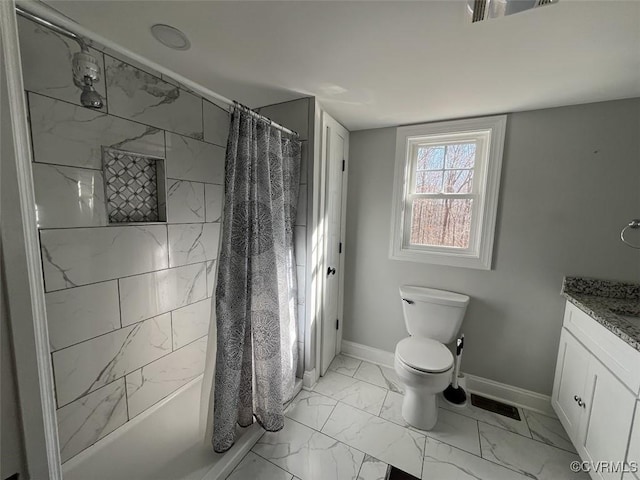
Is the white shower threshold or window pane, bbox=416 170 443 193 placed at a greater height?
window pane, bbox=416 170 443 193

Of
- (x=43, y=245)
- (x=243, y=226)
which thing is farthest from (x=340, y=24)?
(x=43, y=245)

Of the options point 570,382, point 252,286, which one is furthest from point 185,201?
point 570,382

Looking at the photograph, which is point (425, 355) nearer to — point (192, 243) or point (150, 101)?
point (192, 243)

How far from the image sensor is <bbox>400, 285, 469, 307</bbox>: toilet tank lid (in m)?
1.79

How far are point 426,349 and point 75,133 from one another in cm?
223

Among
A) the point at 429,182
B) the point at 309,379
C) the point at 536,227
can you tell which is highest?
the point at 429,182

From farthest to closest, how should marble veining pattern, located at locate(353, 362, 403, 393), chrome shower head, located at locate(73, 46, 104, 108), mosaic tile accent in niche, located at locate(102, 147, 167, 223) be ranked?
marble veining pattern, located at locate(353, 362, 403, 393), mosaic tile accent in niche, located at locate(102, 147, 167, 223), chrome shower head, located at locate(73, 46, 104, 108)

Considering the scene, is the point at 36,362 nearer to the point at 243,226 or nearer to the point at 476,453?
the point at 243,226

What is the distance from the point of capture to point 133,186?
1.38m

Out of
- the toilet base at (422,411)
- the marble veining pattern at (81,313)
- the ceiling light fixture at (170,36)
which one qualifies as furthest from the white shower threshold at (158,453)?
the ceiling light fixture at (170,36)

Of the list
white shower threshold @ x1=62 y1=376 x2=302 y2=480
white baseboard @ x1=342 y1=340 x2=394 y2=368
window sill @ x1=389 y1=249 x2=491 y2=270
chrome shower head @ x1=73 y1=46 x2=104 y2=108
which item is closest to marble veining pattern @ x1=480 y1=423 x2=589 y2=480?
white baseboard @ x1=342 y1=340 x2=394 y2=368

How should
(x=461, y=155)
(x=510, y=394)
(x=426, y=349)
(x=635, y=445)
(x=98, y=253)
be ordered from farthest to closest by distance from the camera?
(x=461, y=155), (x=510, y=394), (x=426, y=349), (x=98, y=253), (x=635, y=445)

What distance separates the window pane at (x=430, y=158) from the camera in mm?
1976

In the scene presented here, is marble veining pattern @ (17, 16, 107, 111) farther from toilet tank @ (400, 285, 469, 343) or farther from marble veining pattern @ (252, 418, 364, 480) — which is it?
toilet tank @ (400, 285, 469, 343)
